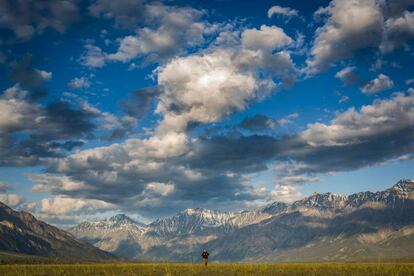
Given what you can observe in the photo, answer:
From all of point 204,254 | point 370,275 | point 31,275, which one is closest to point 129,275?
point 31,275

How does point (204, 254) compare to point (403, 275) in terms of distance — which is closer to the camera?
point (403, 275)

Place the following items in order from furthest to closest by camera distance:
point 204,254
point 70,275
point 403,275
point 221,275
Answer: point 204,254
point 221,275
point 70,275
point 403,275

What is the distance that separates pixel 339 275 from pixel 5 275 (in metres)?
34.8

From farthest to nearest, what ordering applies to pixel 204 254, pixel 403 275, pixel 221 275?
pixel 204 254, pixel 221 275, pixel 403 275

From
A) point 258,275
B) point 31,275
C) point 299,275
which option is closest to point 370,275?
point 299,275

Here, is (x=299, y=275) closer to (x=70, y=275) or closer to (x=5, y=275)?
(x=70, y=275)

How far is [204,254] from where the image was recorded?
81.9 metres

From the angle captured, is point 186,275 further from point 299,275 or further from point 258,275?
point 299,275

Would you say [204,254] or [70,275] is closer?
[70,275]

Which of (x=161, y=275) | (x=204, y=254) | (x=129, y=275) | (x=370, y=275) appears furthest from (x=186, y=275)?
(x=204, y=254)

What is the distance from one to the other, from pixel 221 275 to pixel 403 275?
62.5 feet

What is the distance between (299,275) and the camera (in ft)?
155

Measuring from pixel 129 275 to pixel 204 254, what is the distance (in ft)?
122

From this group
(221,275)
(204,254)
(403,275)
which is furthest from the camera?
(204,254)
